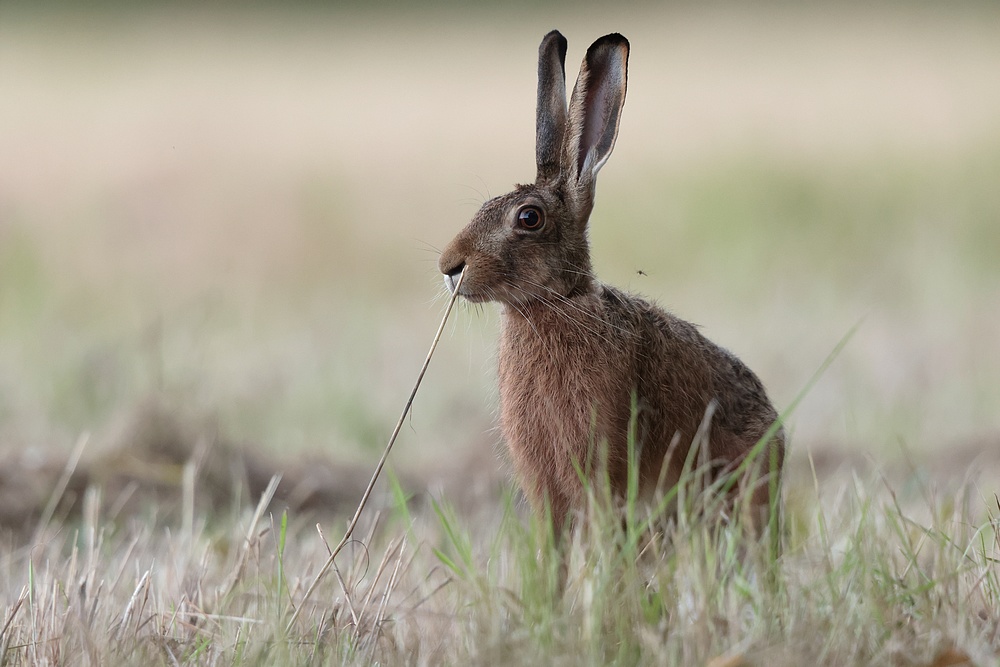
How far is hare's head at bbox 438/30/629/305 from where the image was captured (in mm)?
3520

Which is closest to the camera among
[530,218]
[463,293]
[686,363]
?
[463,293]

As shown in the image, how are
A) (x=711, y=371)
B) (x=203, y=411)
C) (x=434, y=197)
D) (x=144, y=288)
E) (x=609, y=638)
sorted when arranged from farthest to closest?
(x=434, y=197), (x=144, y=288), (x=203, y=411), (x=711, y=371), (x=609, y=638)

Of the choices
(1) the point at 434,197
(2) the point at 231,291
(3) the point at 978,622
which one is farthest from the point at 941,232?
(3) the point at 978,622

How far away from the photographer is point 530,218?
11.8 feet

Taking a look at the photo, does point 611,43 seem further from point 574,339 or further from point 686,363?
point 686,363

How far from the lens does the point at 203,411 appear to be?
609 centimetres

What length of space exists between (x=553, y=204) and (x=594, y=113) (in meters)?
0.32

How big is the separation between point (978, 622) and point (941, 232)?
28.7ft

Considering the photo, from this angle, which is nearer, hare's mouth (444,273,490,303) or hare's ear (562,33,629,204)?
hare's mouth (444,273,490,303)

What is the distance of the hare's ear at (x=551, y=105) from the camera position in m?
3.62

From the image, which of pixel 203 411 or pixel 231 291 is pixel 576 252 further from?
pixel 231 291

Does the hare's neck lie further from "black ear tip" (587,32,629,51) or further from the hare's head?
"black ear tip" (587,32,629,51)

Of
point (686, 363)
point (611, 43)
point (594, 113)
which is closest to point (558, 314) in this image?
point (686, 363)

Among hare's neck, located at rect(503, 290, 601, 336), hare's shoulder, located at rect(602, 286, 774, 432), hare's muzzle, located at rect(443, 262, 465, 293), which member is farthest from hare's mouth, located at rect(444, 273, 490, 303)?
hare's shoulder, located at rect(602, 286, 774, 432)
